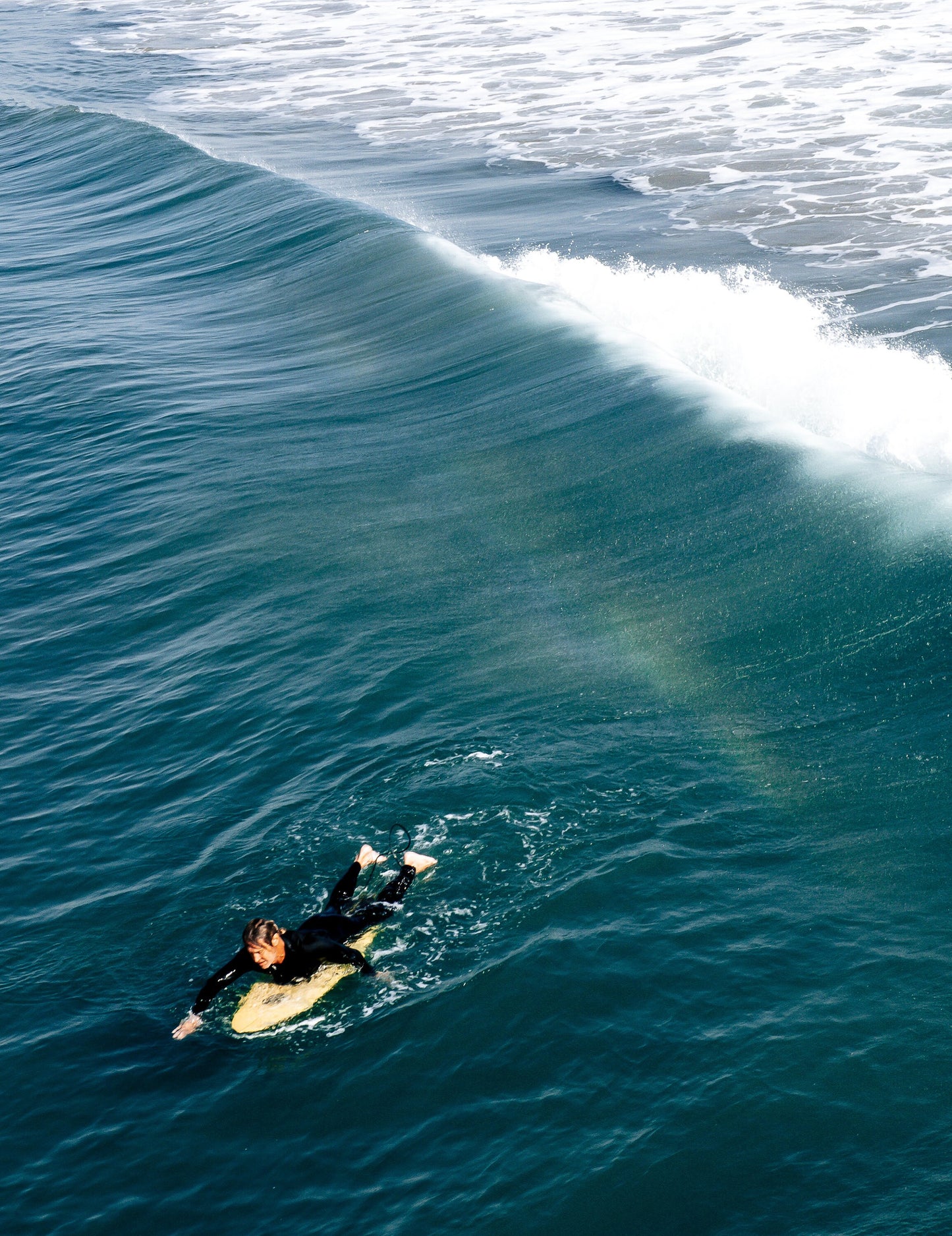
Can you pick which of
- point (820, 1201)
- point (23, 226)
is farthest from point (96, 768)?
point (23, 226)

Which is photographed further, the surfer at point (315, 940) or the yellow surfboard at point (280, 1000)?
the yellow surfboard at point (280, 1000)

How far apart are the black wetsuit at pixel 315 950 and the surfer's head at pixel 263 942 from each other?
0.10m

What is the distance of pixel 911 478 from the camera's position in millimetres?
16641

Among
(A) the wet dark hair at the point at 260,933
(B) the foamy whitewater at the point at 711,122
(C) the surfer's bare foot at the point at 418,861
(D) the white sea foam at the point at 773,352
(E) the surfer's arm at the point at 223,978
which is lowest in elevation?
(E) the surfer's arm at the point at 223,978

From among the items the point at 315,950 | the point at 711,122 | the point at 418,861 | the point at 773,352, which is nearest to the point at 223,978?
the point at 315,950

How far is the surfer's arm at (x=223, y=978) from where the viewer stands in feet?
31.5

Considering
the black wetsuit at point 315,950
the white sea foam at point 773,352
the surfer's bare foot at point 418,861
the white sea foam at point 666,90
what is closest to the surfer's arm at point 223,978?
the black wetsuit at point 315,950

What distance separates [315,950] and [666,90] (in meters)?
37.4

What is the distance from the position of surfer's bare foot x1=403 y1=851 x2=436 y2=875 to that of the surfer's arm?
1563 millimetres

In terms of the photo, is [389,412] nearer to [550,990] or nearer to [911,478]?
[911,478]

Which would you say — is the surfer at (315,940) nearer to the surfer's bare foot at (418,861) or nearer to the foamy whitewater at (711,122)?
the surfer's bare foot at (418,861)

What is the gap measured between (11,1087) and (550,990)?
4.01 metres

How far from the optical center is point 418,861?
34.8 feet

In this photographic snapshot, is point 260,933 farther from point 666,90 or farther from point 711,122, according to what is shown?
point 666,90
